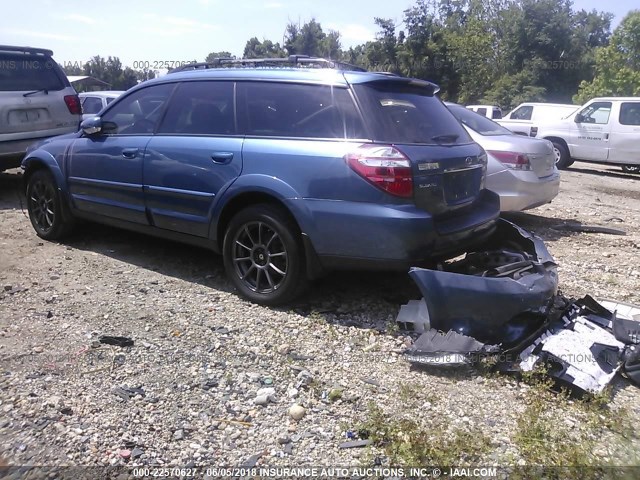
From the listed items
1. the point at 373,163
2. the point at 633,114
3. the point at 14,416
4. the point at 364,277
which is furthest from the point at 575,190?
the point at 14,416

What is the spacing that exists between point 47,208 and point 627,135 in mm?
13112

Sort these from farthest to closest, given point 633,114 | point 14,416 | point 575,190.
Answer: point 633,114 < point 575,190 < point 14,416

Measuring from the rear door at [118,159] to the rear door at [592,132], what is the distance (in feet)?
40.5

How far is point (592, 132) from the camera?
14352mm

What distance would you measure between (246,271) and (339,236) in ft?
3.09

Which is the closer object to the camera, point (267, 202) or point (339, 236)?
point (339, 236)

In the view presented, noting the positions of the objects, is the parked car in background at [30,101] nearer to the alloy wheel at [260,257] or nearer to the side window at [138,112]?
the side window at [138,112]

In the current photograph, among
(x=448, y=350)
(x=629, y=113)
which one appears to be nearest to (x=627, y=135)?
(x=629, y=113)

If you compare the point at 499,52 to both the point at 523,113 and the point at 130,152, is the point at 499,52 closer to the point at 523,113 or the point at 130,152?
the point at 523,113

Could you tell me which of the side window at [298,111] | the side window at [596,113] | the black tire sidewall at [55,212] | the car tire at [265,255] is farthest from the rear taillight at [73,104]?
the side window at [596,113]

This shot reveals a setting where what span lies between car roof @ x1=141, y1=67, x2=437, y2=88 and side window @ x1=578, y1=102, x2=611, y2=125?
11579 mm

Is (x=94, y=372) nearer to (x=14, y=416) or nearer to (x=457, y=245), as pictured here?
(x=14, y=416)

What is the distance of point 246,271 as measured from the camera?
4.52m

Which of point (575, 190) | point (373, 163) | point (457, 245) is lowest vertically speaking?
point (575, 190)
